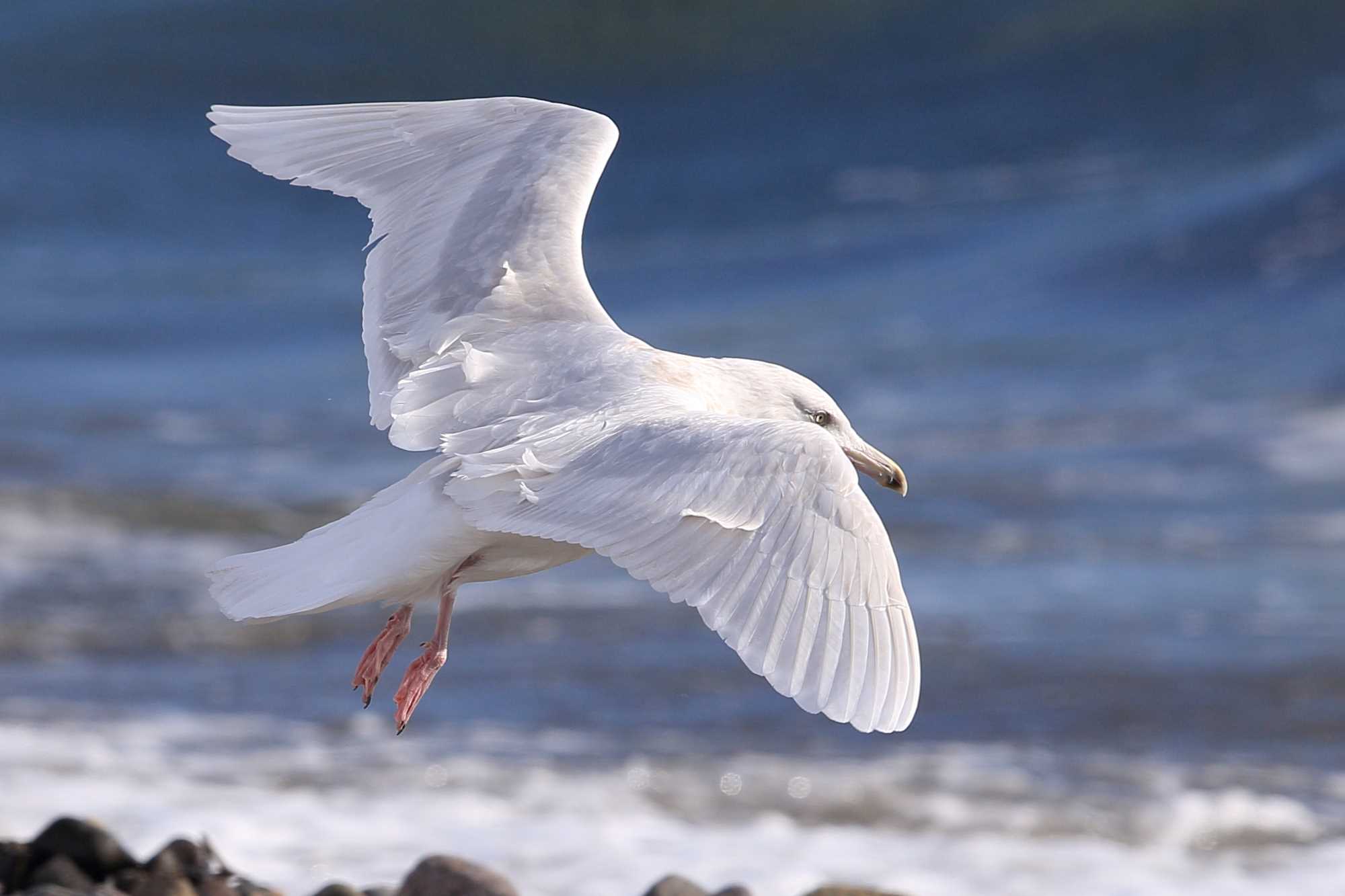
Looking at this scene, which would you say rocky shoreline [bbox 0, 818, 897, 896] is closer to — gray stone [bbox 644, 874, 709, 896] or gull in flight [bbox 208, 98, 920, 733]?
gray stone [bbox 644, 874, 709, 896]

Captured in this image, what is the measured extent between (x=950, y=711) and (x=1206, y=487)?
165 inches

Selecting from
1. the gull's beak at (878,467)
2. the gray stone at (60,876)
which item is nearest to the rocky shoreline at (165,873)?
the gray stone at (60,876)

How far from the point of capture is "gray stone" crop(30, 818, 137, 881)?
4.67 m

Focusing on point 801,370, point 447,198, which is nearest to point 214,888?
point 447,198

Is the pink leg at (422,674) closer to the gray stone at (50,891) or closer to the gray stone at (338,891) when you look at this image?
the gray stone at (338,891)

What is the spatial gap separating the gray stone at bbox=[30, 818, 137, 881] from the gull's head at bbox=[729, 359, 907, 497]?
1.96 meters

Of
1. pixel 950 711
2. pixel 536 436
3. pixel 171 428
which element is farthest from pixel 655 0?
pixel 536 436

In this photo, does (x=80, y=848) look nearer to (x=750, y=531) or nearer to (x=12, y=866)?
(x=12, y=866)

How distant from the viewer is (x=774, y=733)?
23.8ft

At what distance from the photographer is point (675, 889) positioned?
4.77 meters

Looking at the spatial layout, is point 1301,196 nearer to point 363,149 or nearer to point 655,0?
point 655,0

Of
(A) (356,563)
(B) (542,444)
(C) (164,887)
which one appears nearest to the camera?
(B) (542,444)

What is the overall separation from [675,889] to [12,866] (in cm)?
164

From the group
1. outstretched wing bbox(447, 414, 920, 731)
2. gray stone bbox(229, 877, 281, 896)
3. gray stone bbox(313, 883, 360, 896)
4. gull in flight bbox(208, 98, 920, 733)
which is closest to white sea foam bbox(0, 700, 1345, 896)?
gray stone bbox(229, 877, 281, 896)
